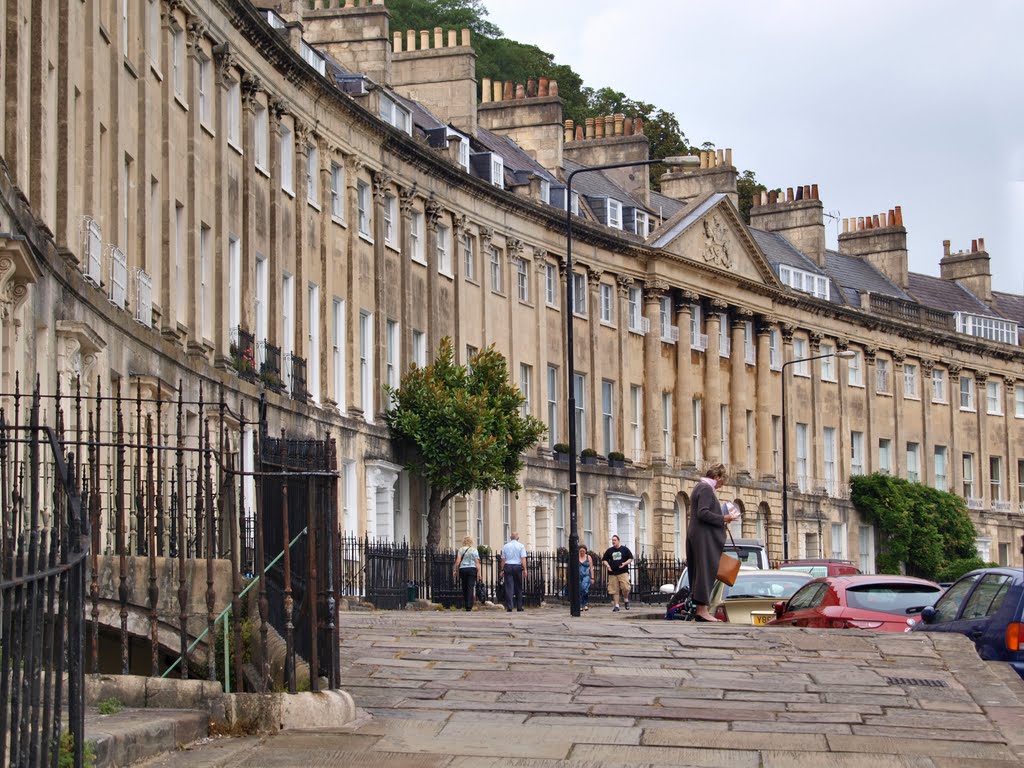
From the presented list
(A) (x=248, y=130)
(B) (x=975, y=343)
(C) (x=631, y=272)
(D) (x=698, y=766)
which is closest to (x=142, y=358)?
(A) (x=248, y=130)

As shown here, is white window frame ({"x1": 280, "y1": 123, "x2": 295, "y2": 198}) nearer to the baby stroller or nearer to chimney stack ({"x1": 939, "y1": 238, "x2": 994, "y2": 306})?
the baby stroller

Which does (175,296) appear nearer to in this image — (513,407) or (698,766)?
(513,407)

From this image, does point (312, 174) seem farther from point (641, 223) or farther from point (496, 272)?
point (641, 223)

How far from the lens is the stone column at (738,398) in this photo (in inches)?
2581

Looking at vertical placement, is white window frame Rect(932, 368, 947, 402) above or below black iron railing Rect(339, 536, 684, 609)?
above

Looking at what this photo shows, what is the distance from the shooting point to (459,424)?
44.0 m

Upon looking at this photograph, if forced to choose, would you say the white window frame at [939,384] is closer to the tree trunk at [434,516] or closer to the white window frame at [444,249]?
the white window frame at [444,249]

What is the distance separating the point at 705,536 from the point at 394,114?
28529mm

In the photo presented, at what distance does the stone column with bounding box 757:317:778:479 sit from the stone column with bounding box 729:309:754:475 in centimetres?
76

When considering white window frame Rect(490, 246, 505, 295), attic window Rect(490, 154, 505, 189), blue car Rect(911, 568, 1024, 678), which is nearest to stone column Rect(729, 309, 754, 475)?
white window frame Rect(490, 246, 505, 295)

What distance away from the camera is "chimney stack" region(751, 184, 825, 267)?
76.2m

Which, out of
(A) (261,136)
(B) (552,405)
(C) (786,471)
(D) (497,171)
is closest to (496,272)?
(D) (497,171)

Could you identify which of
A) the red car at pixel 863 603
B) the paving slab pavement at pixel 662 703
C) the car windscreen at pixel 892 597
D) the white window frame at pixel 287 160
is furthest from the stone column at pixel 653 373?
the paving slab pavement at pixel 662 703

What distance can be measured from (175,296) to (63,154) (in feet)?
24.3
